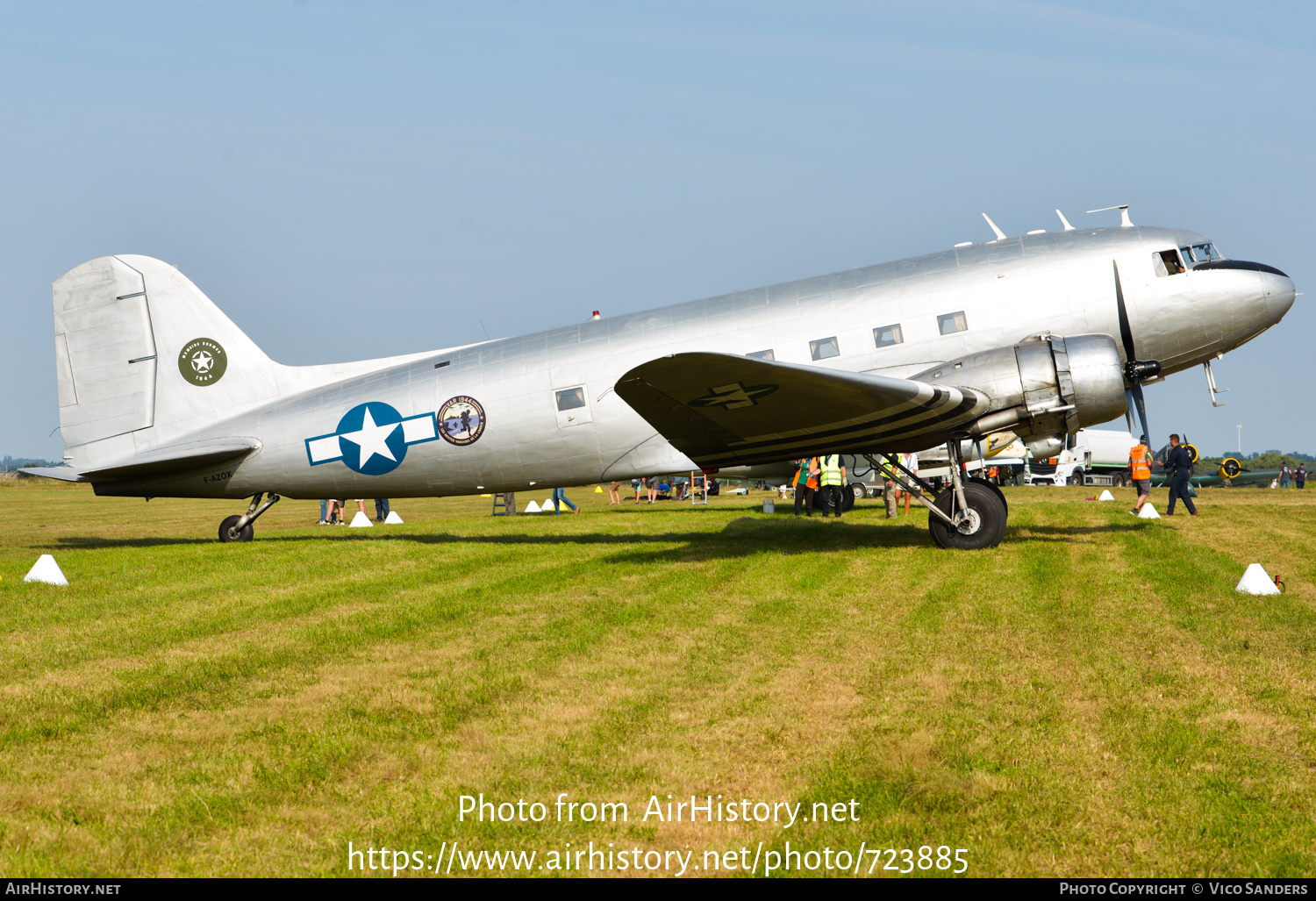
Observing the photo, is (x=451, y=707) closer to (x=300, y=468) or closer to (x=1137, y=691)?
(x=1137, y=691)

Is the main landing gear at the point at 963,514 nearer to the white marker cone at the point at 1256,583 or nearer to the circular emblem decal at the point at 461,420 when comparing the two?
the white marker cone at the point at 1256,583

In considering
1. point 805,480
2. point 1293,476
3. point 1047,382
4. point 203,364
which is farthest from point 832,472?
point 1293,476

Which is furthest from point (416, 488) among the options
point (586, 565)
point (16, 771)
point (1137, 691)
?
point (1137, 691)

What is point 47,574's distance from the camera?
11336 mm

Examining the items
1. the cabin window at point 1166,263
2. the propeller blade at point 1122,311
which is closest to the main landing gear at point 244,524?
the propeller blade at point 1122,311

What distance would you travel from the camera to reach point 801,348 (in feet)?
44.7

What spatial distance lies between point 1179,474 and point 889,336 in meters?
11.7

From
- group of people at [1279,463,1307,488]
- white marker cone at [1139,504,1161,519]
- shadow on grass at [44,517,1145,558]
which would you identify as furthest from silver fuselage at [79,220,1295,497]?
group of people at [1279,463,1307,488]

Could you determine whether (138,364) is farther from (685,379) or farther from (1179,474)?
(1179,474)

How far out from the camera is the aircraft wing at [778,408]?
11078mm

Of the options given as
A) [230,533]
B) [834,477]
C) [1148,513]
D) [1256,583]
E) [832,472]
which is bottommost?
[1148,513]

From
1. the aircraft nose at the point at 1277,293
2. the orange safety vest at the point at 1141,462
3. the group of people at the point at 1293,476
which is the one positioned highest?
the aircraft nose at the point at 1277,293

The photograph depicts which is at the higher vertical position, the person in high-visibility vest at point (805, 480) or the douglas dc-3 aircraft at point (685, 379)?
the douglas dc-3 aircraft at point (685, 379)

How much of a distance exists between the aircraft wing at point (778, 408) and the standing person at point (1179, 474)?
10.8m
